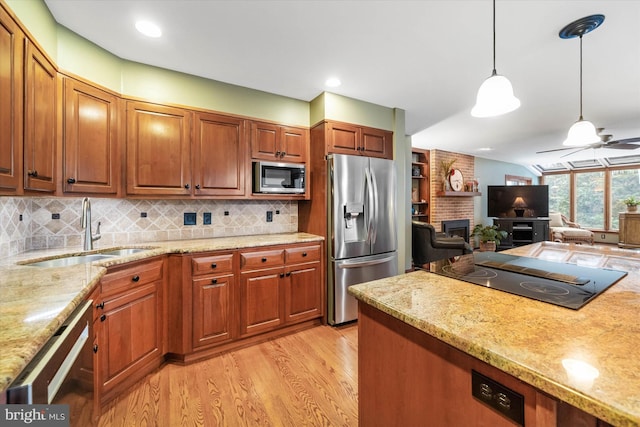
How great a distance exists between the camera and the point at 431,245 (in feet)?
14.0

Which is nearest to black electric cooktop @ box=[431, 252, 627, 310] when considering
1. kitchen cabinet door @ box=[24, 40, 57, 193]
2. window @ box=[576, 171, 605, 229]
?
kitchen cabinet door @ box=[24, 40, 57, 193]

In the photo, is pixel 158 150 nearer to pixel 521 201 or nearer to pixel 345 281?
pixel 345 281

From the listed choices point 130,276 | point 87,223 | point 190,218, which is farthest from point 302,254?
point 87,223

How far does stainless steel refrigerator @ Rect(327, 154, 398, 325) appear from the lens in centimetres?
268

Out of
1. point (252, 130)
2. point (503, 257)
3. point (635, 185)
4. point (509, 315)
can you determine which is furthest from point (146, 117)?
point (635, 185)

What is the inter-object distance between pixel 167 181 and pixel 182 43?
107 centimetres

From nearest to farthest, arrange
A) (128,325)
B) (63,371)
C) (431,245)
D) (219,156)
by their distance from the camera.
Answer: (63,371) < (128,325) < (219,156) < (431,245)

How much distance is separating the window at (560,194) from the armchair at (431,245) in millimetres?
6199

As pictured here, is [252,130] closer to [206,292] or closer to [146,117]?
[146,117]

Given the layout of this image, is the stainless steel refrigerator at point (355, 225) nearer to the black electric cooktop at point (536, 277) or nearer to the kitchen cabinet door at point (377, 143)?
the kitchen cabinet door at point (377, 143)

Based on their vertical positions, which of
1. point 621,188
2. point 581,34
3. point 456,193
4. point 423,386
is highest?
point 581,34

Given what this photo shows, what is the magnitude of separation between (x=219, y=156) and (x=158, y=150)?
0.49 metres

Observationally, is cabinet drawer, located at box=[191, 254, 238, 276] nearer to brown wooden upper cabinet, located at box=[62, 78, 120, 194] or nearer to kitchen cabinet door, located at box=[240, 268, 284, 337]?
kitchen cabinet door, located at box=[240, 268, 284, 337]

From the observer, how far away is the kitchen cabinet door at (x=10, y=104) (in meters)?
1.22
